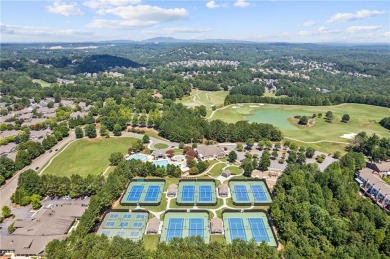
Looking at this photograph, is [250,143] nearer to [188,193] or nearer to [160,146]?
[160,146]

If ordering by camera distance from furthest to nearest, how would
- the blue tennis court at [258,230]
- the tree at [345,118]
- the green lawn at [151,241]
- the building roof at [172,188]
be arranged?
the tree at [345,118], the building roof at [172,188], the blue tennis court at [258,230], the green lawn at [151,241]

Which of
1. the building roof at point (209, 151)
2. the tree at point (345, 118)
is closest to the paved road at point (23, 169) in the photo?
the building roof at point (209, 151)

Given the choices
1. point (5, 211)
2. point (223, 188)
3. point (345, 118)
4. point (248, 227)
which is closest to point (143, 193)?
point (223, 188)

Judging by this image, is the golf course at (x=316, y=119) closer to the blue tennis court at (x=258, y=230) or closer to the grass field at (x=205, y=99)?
the grass field at (x=205, y=99)

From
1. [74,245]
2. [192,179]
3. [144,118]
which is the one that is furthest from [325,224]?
[144,118]

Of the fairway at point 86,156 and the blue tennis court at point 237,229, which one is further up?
the fairway at point 86,156

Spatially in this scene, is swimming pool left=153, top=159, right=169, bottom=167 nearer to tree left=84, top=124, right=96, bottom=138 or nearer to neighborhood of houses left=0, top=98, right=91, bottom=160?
tree left=84, top=124, right=96, bottom=138
